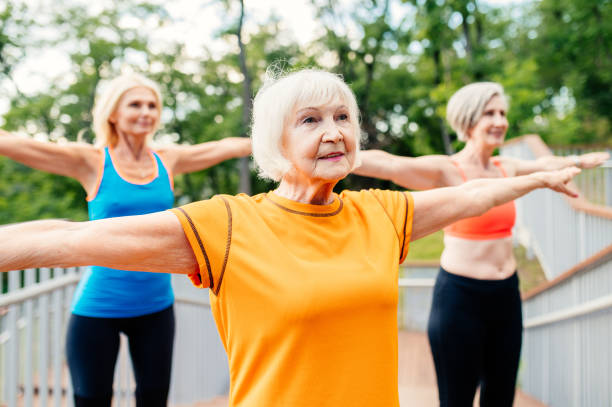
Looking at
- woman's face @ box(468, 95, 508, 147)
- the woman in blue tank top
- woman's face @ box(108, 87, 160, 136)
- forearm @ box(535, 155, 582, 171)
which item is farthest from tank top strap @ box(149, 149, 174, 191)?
forearm @ box(535, 155, 582, 171)

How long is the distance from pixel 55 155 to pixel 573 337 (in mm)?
3357

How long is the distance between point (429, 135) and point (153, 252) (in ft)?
67.3

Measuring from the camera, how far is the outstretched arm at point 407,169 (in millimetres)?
2129

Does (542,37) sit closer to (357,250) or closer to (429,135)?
(429,135)

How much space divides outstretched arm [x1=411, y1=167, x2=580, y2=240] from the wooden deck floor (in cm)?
302

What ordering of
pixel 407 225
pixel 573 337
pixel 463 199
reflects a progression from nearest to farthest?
pixel 407 225
pixel 463 199
pixel 573 337

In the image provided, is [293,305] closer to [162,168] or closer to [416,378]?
[162,168]

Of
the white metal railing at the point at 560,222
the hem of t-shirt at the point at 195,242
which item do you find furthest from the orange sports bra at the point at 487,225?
the white metal railing at the point at 560,222

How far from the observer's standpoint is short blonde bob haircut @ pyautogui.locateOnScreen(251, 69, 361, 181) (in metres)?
1.33

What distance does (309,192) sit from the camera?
1.38 metres

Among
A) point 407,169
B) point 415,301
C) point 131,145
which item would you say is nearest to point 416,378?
point 415,301

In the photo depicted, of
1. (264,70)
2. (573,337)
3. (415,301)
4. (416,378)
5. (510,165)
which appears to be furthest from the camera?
(264,70)

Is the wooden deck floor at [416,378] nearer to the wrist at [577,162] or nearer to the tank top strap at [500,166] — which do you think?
the tank top strap at [500,166]

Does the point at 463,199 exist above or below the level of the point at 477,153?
below
